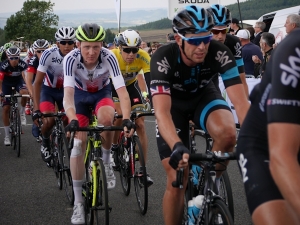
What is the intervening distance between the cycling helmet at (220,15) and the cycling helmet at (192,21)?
1.98 meters

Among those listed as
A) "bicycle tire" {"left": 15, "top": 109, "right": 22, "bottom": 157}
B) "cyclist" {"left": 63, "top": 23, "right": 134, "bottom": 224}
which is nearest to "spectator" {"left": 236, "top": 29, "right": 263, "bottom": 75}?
"bicycle tire" {"left": 15, "top": 109, "right": 22, "bottom": 157}

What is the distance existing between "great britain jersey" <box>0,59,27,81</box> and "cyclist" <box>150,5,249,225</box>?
8.02 m

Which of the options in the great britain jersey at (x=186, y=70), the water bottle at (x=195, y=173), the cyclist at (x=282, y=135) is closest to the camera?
the cyclist at (x=282, y=135)

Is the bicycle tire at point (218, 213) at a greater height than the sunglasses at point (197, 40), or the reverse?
the sunglasses at point (197, 40)

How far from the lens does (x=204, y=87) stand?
4660 millimetres

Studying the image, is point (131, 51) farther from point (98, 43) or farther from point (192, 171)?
point (192, 171)

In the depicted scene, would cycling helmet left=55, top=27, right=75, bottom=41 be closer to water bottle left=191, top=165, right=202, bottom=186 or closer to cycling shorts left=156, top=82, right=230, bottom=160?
cycling shorts left=156, top=82, right=230, bottom=160

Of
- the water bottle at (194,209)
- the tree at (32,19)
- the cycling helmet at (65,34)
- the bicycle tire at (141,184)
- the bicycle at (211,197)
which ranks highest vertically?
the tree at (32,19)

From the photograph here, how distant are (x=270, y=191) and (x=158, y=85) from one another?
1.77m

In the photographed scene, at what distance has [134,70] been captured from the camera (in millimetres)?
7391

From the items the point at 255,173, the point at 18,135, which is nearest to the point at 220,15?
the point at 255,173

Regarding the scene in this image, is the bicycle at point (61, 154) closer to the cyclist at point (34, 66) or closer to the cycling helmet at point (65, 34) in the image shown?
the cycling helmet at point (65, 34)

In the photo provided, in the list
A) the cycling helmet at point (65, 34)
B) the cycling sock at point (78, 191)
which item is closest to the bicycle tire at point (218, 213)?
the cycling sock at point (78, 191)

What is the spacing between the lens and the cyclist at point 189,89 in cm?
388
